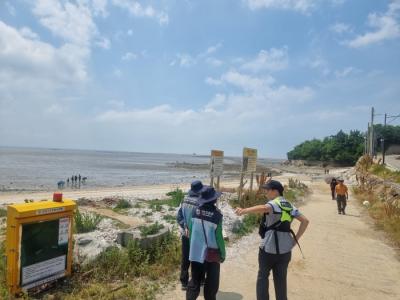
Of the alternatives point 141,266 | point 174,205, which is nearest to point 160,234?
point 141,266

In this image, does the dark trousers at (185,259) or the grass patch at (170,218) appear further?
the grass patch at (170,218)

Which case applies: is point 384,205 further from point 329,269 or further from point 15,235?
point 15,235

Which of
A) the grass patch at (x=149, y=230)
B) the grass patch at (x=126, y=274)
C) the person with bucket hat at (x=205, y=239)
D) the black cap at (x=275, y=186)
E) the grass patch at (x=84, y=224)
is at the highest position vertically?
the black cap at (x=275, y=186)

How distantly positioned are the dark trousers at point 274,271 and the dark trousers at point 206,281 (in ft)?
1.75

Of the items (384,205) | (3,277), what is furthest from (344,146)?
(3,277)

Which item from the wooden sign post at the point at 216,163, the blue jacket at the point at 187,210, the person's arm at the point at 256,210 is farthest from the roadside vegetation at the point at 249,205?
the person's arm at the point at 256,210

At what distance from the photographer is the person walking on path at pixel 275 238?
161 inches

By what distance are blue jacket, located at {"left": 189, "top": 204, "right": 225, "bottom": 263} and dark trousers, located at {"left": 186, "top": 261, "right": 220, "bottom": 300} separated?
0.18 m

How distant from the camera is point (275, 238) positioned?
13.4 ft

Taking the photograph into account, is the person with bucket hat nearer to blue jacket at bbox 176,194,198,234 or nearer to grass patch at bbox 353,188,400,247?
blue jacket at bbox 176,194,198,234

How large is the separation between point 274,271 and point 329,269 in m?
2.95

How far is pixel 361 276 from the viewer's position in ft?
20.9

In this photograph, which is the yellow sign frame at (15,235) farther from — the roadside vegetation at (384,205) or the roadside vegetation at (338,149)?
the roadside vegetation at (338,149)

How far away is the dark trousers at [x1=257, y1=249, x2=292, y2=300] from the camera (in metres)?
4.15
